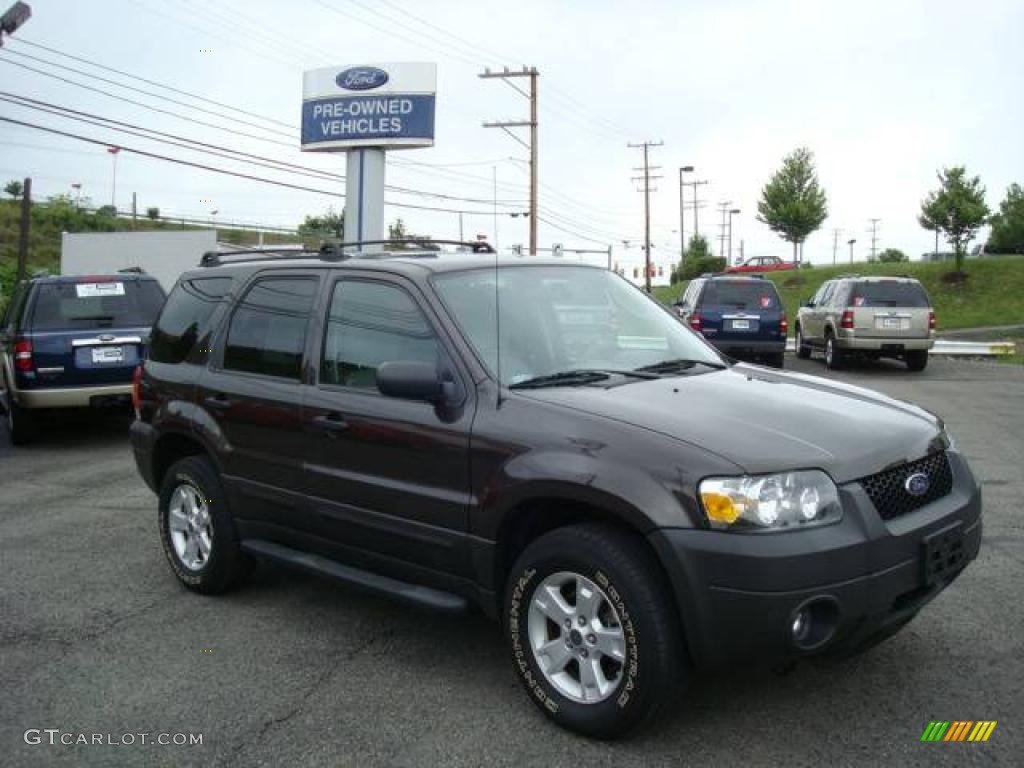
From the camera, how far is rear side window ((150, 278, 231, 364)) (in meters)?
5.24

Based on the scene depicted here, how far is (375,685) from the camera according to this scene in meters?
3.95

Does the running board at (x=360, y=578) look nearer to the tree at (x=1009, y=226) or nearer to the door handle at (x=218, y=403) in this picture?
the door handle at (x=218, y=403)

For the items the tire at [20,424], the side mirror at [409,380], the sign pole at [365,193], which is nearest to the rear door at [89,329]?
the tire at [20,424]

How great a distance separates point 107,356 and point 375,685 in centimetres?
740

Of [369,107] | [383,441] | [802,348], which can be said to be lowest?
[383,441]

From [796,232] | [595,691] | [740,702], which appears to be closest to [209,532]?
[595,691]

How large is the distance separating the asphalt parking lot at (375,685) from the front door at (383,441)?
1.85 ft

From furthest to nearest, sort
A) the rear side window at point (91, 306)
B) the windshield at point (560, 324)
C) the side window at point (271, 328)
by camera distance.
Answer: the rear side window at point (91, 306)
the side window at point (271, 328)
the windshield at point (560, 324)

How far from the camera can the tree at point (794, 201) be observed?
50.5 m

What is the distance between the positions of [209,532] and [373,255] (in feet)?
5.61

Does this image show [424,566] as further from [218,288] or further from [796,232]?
[796,232]

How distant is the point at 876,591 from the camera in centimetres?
318

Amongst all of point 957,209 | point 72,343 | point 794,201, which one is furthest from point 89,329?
point 794,201

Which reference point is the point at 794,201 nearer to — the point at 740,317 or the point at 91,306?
the point at 740,317
